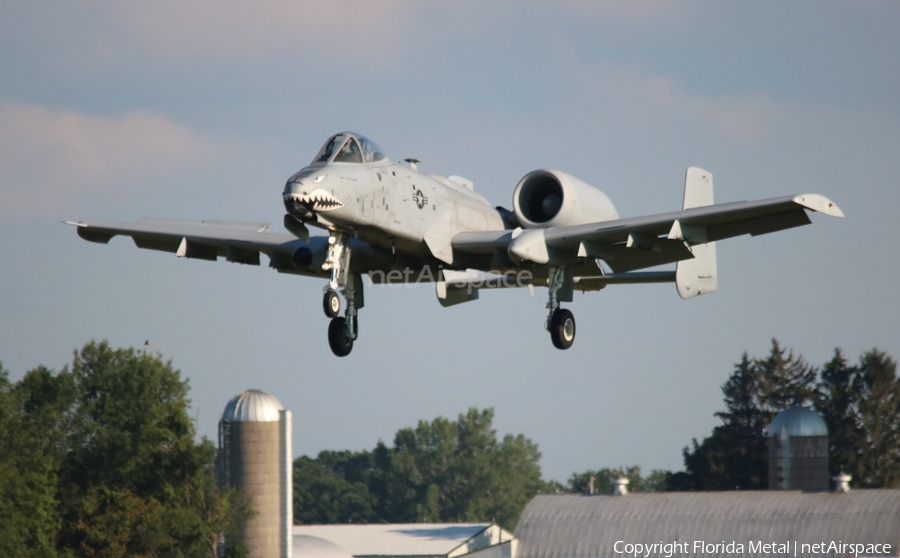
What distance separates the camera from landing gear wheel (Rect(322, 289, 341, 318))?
2622 cm

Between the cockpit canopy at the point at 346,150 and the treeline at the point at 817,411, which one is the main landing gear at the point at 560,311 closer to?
the cockpit canopy at the point at 346,150

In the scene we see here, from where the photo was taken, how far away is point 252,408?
67.8 meters

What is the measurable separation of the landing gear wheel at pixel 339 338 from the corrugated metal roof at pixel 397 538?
55279mm

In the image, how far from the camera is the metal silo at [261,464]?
212 ft

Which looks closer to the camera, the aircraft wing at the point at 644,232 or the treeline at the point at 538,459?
the aircraft wing at the point at 644,232

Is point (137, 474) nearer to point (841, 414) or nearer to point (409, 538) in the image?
point (409, 538)

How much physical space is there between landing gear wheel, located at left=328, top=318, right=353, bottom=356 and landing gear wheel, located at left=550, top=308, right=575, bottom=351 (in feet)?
15.0

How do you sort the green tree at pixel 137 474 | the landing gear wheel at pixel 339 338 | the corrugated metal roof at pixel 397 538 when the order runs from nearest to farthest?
1. the landing gear wheel at pixel 339 338
2. the green tree at pixel 137 474
3. the corrugated metal roof at pixel 397 538

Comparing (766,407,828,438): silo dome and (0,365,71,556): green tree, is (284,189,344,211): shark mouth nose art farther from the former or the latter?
(766,407,828,438): silo dome

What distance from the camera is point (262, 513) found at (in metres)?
64.9

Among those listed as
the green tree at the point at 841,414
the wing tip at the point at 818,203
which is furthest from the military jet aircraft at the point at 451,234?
the green tree at the point at 841,414

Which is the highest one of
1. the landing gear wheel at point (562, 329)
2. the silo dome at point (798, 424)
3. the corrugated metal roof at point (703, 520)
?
the landing gear wheel at point (562, 329)

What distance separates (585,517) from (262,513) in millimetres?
16438

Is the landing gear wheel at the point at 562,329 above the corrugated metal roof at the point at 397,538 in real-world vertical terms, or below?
above
